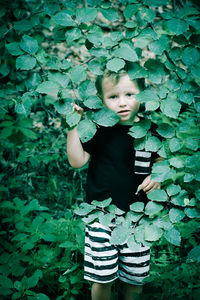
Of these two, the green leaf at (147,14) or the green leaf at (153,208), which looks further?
the green leaf at (153,208)

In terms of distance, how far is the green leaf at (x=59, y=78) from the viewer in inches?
39.1

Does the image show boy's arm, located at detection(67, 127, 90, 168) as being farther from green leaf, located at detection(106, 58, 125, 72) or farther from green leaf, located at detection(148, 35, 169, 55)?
green leaf, located at detection(148, 35, 169, 55)

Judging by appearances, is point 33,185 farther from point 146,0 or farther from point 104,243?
point 146,0

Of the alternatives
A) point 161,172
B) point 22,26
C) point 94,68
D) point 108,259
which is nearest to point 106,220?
point 161,172

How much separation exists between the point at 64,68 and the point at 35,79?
0.24m

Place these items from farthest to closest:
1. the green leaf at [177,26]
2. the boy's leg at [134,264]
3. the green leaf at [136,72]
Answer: the boy's leg at [134,264]
the green leaf at [136,72]
the green leaf at [177,26]

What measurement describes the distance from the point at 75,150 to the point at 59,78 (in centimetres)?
42

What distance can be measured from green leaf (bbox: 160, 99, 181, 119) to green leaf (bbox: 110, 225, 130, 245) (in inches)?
19.4

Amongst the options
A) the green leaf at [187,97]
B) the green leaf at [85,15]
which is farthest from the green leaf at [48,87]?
the green leaf at [187,97]

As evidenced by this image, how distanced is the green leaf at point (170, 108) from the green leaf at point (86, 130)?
0.27 metres

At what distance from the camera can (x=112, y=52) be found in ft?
3.28

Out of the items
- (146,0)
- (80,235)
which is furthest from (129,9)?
(80,235)

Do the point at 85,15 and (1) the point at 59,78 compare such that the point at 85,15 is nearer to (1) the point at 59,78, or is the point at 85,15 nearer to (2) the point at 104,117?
(1) the point at 59,78

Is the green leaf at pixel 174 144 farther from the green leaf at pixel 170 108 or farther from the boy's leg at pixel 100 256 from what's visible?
the boy's leg at pixel 100 256
